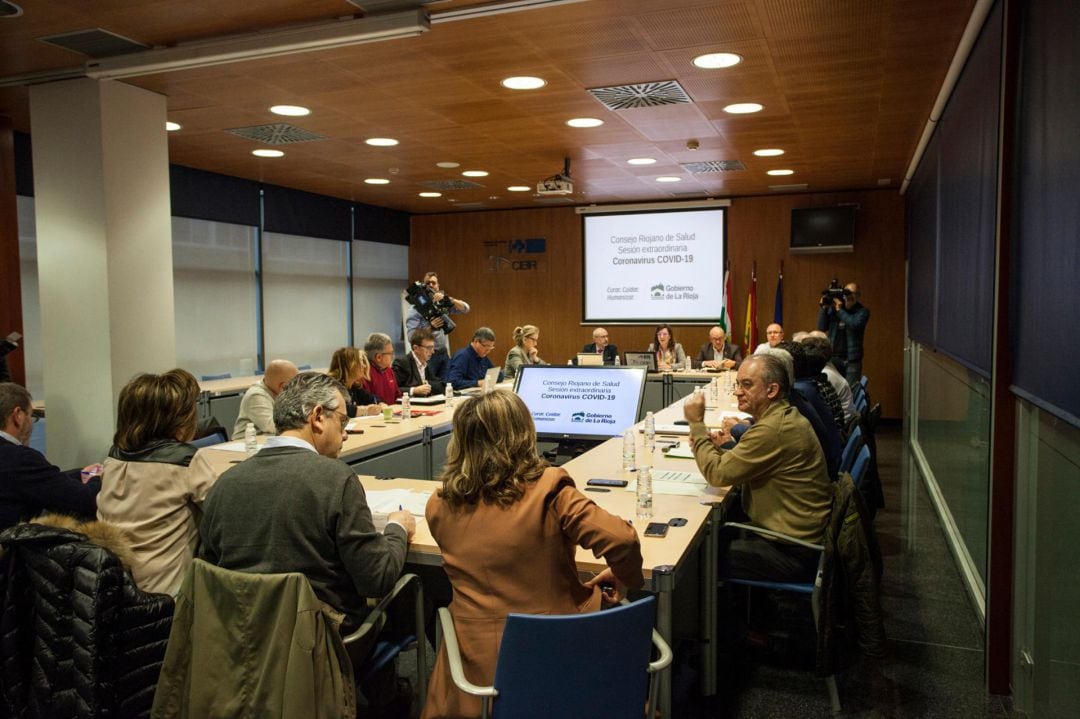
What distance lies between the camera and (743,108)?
575 centimetres

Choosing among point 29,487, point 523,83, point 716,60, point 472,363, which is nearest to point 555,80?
point 523,83

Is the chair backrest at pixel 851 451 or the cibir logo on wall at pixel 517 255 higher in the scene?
the cibir logo on wall at pixel 517 255

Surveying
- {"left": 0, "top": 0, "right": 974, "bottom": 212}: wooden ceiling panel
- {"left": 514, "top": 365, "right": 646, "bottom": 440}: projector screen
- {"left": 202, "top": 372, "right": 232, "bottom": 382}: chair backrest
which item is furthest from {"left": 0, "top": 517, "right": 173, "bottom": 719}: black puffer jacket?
{"left": 202, "top": 372, "right": 232, "bottom": 382}: chair backrest

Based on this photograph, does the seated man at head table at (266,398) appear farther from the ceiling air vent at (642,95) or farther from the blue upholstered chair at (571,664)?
the blue upholstered chair at (571,664)

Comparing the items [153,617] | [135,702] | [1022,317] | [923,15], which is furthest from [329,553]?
[923,15]

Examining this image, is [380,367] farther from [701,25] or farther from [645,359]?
[701,25]

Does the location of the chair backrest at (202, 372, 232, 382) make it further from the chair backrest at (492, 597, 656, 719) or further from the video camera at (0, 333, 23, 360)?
the chair backrest at (492, 597, 656, 719)

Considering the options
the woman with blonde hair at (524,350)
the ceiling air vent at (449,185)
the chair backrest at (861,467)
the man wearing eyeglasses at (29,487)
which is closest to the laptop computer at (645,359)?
the woman with blonde hair at (524,350)

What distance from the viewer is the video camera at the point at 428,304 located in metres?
7.74

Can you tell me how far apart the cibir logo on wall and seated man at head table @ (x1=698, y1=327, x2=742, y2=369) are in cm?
305

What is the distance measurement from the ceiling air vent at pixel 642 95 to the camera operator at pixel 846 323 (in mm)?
5040

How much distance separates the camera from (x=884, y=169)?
29.0ft

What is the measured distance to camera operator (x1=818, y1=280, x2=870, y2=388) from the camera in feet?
32.1

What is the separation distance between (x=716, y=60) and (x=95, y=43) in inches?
128
